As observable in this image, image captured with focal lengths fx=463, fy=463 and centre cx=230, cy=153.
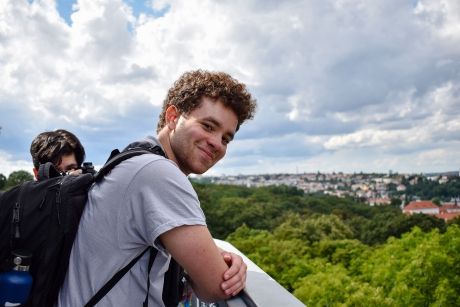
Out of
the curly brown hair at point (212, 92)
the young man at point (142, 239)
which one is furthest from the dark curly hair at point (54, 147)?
the young man at point (142, 239)

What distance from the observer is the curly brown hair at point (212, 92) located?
191 cm

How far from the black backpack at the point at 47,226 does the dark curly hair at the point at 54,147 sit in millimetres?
1742

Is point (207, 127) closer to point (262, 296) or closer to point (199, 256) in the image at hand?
point (199, 256)

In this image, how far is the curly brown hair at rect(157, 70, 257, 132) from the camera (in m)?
1.91

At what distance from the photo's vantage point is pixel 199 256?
152cm

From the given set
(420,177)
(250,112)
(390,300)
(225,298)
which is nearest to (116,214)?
(225,298)

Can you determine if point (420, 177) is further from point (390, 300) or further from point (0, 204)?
point (0, 204)

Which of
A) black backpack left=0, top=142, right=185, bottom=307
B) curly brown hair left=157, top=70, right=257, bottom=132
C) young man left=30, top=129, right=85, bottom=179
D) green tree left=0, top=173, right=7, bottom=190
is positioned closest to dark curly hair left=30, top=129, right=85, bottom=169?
young man left=30, top=129, right=85, bottom=179

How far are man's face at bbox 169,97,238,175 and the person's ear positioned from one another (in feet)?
0.08

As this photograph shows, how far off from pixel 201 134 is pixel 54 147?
181 centimetres

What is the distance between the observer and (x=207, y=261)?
1.55 m

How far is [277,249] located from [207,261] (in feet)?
104

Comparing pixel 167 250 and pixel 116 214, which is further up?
pixel 116 214

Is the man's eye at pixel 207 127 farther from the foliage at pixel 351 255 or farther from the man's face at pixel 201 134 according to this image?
the foliage at pixel 351 255
